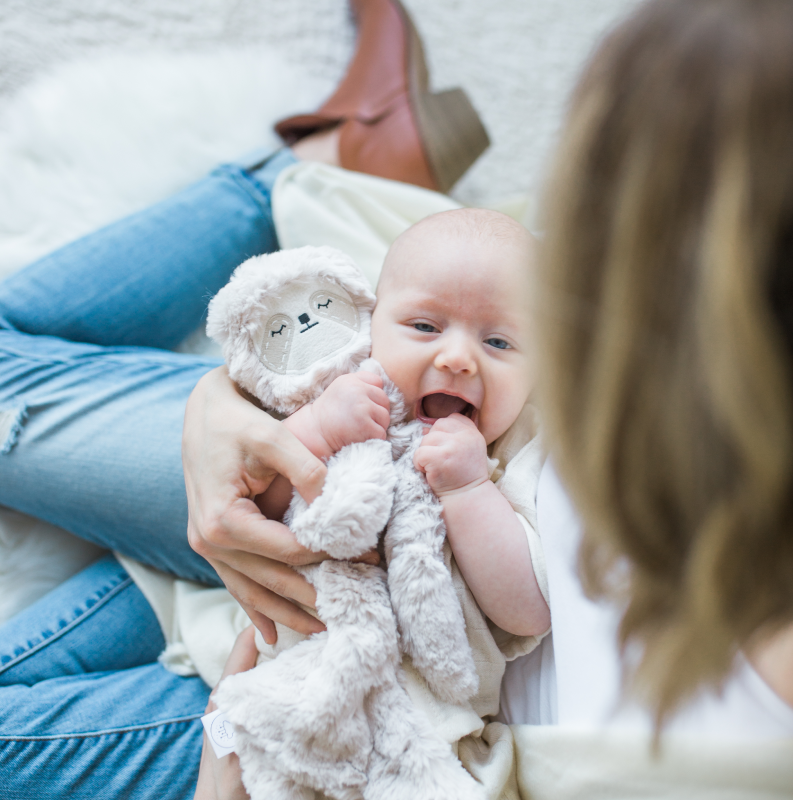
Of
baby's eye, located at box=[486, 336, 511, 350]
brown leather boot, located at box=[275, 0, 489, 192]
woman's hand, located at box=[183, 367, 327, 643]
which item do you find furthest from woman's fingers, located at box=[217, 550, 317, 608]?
brown leather boot, located at box=[275, 0, 489, 192]

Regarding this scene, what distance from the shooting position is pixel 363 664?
595 millimetres

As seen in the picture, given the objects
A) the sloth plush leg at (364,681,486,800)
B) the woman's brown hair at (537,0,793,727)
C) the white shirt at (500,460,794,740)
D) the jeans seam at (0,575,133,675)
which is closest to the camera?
the woman's brown hair at (537,0,793,727)

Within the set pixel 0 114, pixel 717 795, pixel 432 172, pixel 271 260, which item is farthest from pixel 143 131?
pixel 717 795

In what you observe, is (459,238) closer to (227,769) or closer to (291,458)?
(291,458)

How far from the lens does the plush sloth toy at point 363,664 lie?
0.59 m

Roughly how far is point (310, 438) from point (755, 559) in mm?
457

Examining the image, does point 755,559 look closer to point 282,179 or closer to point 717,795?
point 717,795

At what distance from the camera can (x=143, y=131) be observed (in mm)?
1248

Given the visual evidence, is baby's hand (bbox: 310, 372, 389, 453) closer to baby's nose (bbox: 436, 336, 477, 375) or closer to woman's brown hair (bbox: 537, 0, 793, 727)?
baby's nose (bbox: 436, 336, 477, 375)

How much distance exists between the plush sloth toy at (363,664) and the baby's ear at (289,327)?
0.13m

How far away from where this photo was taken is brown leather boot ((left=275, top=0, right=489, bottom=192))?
1.35 m

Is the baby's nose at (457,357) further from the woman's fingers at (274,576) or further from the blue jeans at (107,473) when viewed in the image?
the blue jeans at (107,473)

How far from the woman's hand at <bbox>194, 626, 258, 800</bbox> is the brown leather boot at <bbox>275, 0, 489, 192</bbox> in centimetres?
104

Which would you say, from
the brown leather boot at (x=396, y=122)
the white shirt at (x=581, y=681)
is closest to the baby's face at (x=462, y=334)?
the white shirt at (x=581, y=681)
